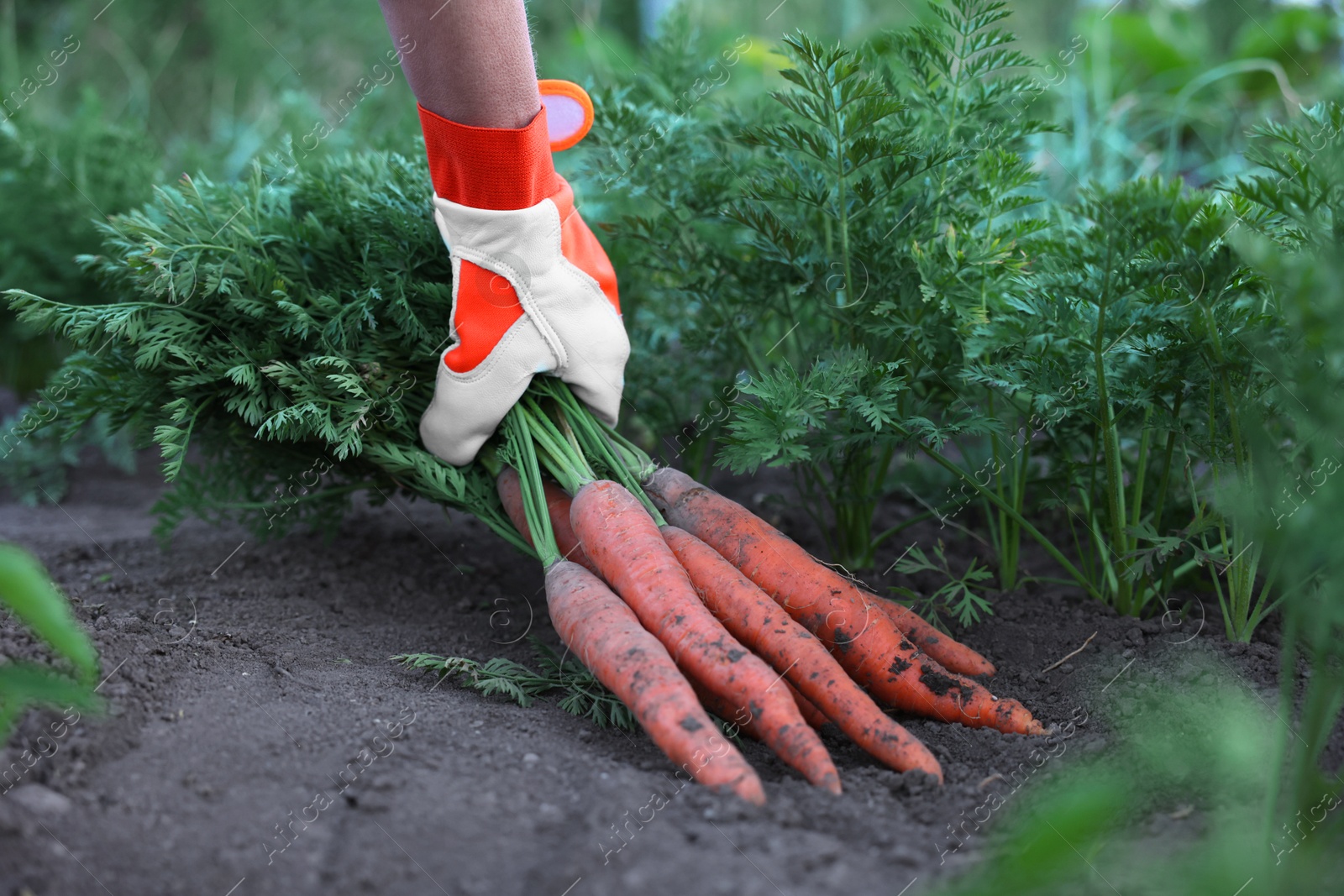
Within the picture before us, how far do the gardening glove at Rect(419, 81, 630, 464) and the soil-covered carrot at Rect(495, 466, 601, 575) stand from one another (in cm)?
10

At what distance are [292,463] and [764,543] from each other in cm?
114

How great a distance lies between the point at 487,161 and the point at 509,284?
25 cm

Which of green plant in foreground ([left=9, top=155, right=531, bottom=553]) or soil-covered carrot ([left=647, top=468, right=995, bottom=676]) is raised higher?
green plant in foreground ([left=9, top=155, right=531, bottom=553])

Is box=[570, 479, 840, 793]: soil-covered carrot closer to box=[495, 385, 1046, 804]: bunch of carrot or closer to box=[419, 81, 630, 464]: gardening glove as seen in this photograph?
box=[495, 385, 1046, 804]: bunch of carrot

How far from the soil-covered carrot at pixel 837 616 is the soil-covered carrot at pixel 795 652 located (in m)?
0.06

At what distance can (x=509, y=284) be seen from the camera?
1.90m

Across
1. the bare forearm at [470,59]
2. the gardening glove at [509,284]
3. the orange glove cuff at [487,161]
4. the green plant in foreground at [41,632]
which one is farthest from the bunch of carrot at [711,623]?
the green plant in foreground at [41,632]

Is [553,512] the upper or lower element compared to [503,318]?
lower

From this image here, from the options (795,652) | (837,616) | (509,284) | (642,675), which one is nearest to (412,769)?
(642,675)

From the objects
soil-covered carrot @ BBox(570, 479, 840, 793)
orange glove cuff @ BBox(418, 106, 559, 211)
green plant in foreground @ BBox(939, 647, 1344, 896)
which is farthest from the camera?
orange glove cuff @ BBox(418, 106, 559, 211)

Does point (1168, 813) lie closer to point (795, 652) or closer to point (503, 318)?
point (795, 652)

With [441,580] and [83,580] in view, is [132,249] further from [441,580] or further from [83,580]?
[441,580]

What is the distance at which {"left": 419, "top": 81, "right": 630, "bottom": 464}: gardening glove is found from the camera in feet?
5.87

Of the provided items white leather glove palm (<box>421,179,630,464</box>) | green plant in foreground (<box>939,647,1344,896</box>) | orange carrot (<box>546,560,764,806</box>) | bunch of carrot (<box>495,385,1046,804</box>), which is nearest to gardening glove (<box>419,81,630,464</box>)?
white leather glove palm (<box>421,179,630,464</box>)
